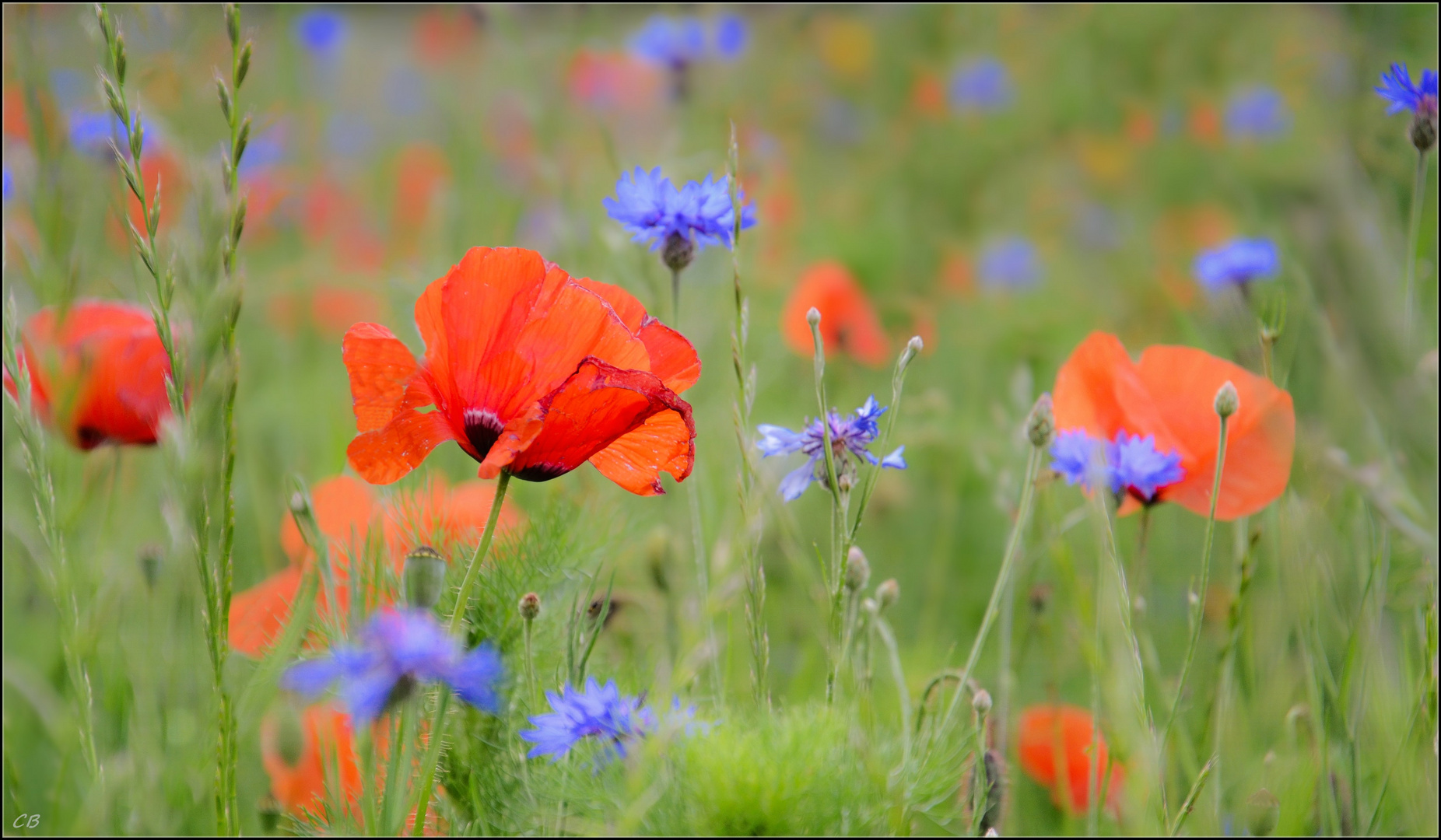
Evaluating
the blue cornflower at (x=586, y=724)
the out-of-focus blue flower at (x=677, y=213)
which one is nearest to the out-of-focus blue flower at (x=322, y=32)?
the out-of-focus blue flower at (x=677, y=213)

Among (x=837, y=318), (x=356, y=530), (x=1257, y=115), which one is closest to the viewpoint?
(x=356, y=530)

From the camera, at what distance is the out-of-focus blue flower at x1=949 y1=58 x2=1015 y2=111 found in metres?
2.81

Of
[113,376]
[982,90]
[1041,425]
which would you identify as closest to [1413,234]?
[1041,425]

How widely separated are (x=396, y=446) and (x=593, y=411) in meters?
0.09

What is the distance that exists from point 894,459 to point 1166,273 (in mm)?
1653

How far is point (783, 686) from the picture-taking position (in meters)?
0.99

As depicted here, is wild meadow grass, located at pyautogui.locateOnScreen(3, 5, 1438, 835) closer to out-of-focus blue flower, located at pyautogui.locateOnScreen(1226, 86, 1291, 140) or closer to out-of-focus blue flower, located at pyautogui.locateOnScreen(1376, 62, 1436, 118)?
out-of-focus blue flower, located at pyautogui.locateOnScreen(1376, 62, 1436, 118)

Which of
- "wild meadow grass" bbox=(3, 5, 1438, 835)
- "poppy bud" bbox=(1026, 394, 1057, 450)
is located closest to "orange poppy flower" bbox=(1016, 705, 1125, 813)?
"wild meadow grass" bbox=(3, 5, 1438, 835)

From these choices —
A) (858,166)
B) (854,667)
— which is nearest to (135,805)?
(854,667)

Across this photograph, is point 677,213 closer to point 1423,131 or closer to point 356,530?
point 356,530

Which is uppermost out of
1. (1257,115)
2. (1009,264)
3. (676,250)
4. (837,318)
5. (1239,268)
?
(1257,115)

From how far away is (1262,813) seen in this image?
57cm

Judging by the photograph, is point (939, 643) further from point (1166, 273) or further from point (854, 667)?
point (1166, 273)

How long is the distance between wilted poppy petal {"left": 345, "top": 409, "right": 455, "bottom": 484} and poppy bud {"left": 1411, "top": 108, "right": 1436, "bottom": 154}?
62cm
